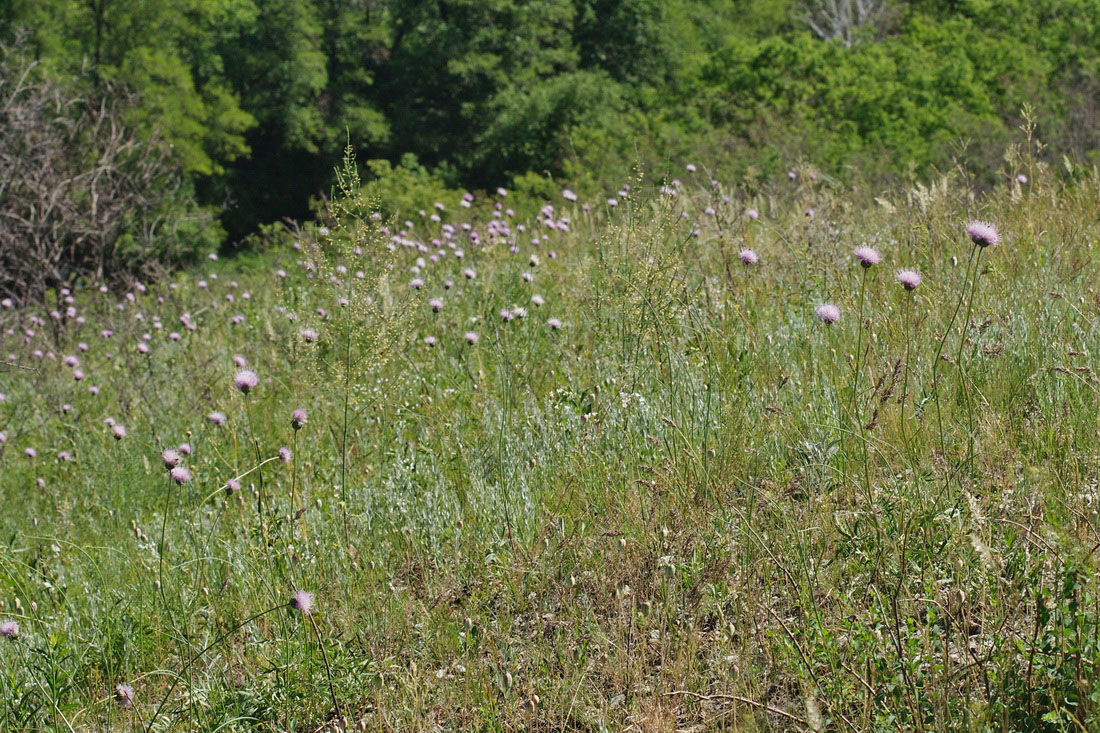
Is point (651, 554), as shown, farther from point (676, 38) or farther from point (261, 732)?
point (676, 38)

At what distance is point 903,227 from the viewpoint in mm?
4457

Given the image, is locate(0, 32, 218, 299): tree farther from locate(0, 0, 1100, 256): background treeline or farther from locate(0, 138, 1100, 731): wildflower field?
locate(0, 138, 1100, 731): wildflower field

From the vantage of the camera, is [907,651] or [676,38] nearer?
[907,651]

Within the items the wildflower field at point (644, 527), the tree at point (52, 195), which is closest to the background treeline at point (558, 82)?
the tree at point (52, 195)

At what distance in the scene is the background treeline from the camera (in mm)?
14602

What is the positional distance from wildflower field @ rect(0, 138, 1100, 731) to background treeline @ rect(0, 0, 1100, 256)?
2.71 metres

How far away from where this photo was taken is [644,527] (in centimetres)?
243

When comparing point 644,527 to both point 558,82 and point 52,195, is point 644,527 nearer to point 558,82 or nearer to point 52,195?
point 52,195

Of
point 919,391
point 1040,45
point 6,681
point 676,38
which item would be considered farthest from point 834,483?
point 676,38

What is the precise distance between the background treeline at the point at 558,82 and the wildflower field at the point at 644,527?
8.89 feet

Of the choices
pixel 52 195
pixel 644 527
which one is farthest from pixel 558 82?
pixel 644 527

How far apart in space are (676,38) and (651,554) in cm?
2882

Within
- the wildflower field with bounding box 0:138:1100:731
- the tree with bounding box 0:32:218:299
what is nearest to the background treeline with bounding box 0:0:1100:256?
the tree with bounding box 0:32:218:299

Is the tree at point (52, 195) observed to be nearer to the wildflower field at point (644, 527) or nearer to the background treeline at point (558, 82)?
the background treeline at point (558, 82)
